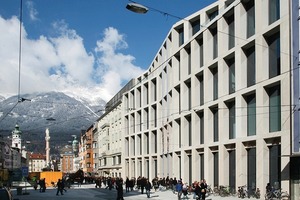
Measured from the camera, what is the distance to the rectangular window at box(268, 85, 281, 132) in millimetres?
33094

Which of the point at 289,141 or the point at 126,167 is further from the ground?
the point at 289,141

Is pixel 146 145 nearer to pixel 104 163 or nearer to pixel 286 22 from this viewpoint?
pixel 104 163

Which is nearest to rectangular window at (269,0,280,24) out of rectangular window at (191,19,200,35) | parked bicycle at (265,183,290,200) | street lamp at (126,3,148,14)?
parked bicycle at (265,183,290,200)

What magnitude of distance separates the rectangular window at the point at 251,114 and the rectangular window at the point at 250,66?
111 cm

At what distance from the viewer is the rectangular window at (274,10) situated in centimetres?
3340

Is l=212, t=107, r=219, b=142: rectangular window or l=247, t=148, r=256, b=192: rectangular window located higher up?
l=212, t=107, r=219, b=142: rectangular window

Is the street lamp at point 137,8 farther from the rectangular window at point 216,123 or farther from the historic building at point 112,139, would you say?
the historic building at point 112,139

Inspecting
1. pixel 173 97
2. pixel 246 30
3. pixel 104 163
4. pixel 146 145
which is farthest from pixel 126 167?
pixel 246 30

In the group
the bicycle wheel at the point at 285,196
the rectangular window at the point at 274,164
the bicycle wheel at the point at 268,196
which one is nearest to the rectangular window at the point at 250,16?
the rectangular window at the point at 274,164

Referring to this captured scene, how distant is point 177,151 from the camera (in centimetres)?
5416

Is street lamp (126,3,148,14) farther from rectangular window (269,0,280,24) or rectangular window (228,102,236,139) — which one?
rectangular window (228,102,236,139)

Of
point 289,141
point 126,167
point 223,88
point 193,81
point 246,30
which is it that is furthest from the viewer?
point 126,167

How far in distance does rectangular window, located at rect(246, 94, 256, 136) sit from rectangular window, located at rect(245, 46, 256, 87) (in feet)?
3.65

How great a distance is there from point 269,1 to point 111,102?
244 feet
